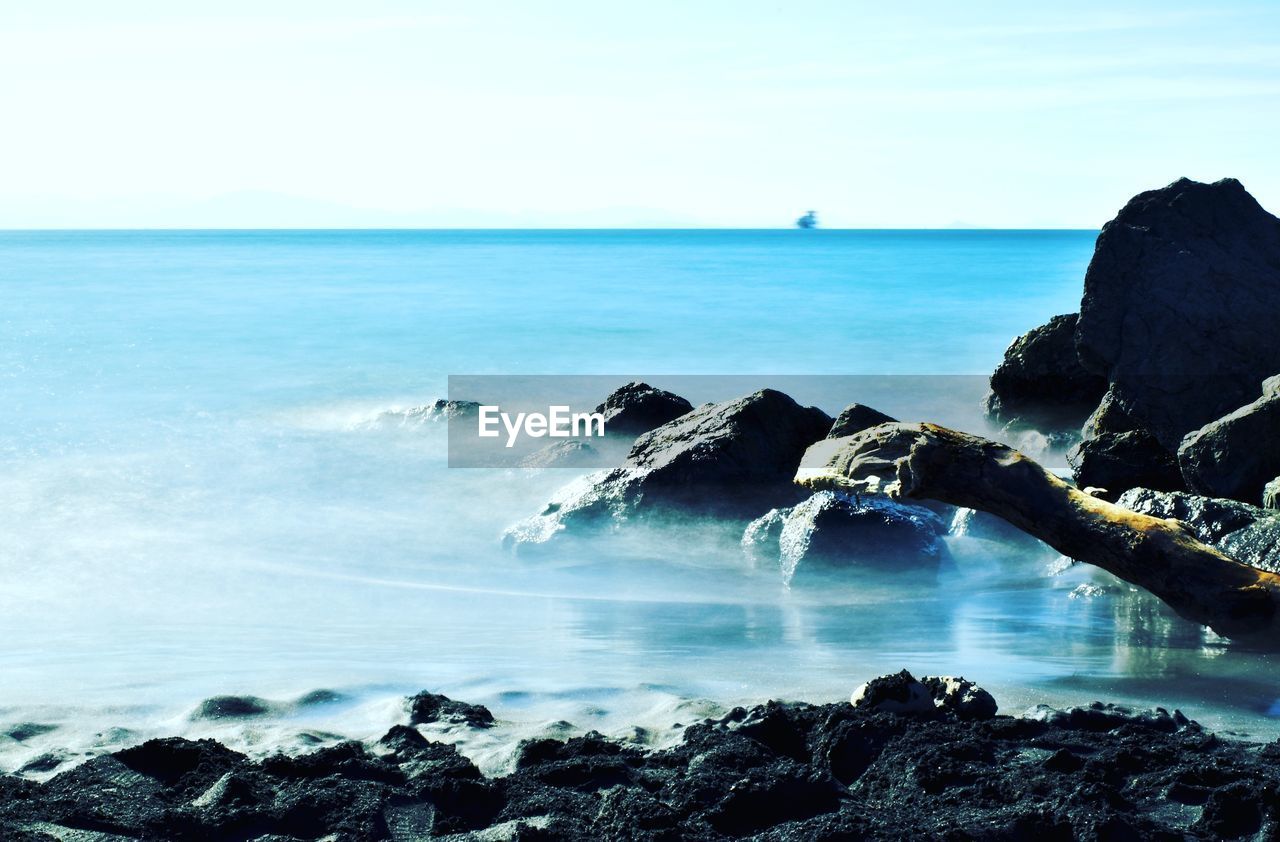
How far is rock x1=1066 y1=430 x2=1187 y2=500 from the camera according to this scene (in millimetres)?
8469

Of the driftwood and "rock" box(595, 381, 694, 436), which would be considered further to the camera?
"rock" box(595, 381, 694, 436)

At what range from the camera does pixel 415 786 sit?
402 cm

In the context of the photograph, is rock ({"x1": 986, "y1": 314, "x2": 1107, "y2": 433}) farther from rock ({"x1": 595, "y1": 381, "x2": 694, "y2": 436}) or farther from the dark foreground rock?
the dark foreground rock

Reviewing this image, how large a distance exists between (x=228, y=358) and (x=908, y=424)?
55.7 ft

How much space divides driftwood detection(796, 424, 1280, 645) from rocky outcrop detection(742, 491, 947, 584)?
58.8 inches

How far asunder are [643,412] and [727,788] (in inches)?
316

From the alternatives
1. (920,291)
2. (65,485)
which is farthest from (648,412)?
(920,291)

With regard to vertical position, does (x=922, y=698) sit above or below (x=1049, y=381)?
below

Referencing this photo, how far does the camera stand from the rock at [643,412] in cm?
1172

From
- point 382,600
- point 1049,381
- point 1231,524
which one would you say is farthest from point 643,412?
point 1231,524

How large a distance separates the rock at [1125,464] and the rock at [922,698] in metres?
4.05

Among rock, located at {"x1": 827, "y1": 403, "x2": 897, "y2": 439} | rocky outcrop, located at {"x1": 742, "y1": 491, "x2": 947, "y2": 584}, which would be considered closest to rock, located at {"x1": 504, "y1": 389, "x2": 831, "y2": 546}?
rock, located at {"x1": 827, "y1": 403, "x2": 897, "y2": 439}

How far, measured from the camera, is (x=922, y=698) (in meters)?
4.65

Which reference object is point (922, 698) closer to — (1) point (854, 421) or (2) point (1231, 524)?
(2) point (1231, 524)
